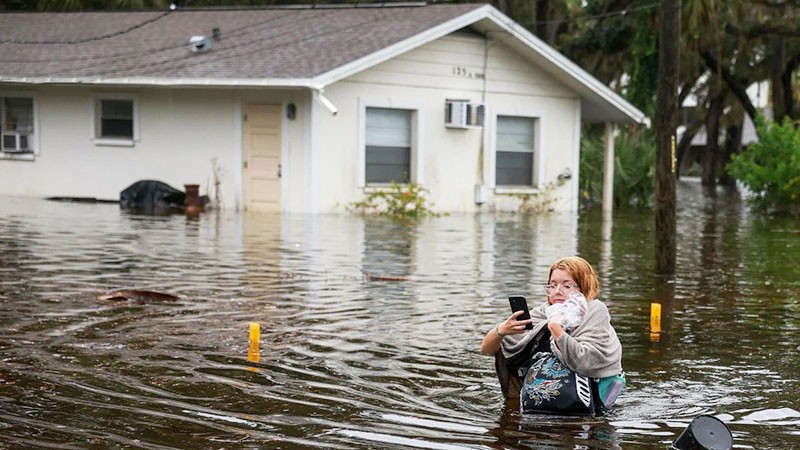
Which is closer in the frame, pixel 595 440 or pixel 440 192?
pixel 595 440

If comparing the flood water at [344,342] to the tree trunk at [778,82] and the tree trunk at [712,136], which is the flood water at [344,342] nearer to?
the tree trunk at [778,82]

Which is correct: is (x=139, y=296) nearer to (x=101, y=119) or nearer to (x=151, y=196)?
(x=151, y=196)

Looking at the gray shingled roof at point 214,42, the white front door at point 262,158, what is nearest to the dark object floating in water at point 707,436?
the gray shingled roof at point 214,42

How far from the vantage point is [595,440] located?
276 inches

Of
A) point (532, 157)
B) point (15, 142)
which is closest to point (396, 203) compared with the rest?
point (532, 157)

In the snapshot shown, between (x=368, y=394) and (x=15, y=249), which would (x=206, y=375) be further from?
(x=15, y=249)

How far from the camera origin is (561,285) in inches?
299

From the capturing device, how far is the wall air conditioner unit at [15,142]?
30109mm

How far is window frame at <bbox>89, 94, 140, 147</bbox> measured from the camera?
2828cm

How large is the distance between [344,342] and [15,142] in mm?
21742

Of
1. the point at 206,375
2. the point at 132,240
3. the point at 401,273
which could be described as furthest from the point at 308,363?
the point at 132,240

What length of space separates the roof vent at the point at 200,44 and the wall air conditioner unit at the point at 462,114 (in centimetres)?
510

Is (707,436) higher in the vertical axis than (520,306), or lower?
lower

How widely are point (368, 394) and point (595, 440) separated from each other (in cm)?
164
